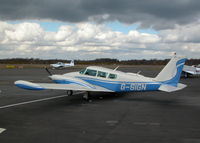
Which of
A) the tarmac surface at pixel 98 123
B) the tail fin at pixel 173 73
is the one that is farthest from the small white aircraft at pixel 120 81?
the tarmac surface at pixel 98 123

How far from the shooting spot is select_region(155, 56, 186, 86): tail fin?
537 inches

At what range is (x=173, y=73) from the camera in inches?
540

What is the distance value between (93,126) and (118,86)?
6.04m

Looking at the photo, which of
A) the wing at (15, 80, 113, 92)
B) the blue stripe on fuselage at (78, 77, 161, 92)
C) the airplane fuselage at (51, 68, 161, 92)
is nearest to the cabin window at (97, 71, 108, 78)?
the airplane fuselage at (51, 68, 161, 92)

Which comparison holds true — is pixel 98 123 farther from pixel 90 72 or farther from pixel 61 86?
pixel 90 72

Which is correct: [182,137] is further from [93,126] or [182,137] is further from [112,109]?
[112,109]

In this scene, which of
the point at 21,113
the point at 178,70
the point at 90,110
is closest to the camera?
the point at 21,113

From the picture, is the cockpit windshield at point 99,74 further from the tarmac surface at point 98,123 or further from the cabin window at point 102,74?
the tarmac surface at point 98,123

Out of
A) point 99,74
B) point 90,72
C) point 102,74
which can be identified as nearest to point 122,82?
point 102,74

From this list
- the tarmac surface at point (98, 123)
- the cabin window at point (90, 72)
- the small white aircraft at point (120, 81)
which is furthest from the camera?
the cabin window at point (90, 72)

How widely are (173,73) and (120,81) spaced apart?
129 inches

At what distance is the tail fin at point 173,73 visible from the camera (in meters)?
13.6

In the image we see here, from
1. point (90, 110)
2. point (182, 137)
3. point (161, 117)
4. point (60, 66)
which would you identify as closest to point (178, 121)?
point (161, 117)

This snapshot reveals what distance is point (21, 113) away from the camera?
35.0ft
